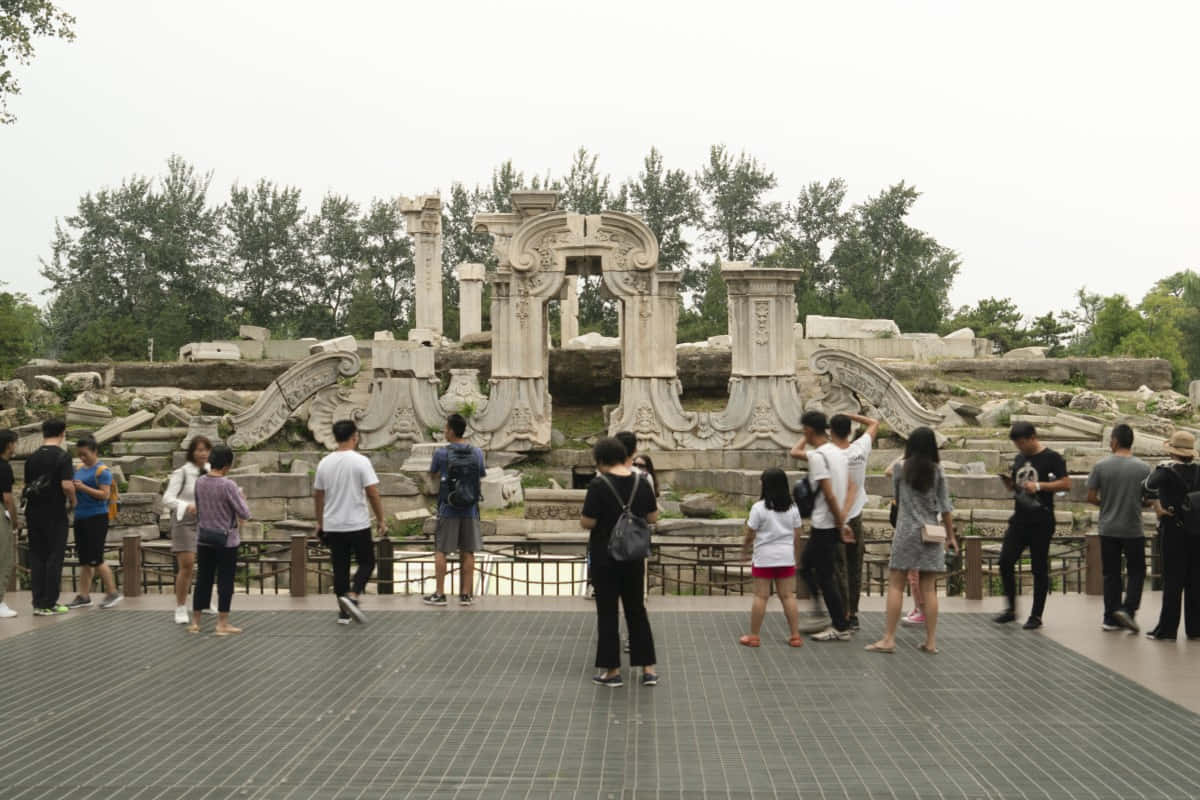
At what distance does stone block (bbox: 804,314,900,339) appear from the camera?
1373 inches

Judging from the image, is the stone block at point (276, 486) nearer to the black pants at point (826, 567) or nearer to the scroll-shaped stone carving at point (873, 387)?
the scroll-shaped stone carving at point (873, 387)

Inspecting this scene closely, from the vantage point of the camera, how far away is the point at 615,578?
23.6 feet

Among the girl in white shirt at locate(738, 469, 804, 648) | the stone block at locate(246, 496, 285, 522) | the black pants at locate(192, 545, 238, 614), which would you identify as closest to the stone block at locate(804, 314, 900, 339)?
the stone block at locate(246, 496, 285, 522)

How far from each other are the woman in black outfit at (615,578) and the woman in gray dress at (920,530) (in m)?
1.88

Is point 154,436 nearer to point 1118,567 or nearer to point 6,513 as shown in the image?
point 6,513

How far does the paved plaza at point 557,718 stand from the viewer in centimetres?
522

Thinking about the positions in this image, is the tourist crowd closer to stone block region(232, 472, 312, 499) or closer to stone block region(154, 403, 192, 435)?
stone block region(232, 472, 312, 499)

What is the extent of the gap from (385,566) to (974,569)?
5365 millimetres

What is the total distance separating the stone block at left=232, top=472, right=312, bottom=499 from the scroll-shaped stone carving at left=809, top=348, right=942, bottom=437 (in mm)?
8856

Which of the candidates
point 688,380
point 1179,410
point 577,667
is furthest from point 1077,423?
point 577,667

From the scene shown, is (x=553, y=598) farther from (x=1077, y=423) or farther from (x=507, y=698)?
(x=1077, y=423)

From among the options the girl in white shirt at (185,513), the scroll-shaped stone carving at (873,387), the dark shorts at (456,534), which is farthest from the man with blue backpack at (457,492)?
the scroll-shaped stone carving at (873,387)

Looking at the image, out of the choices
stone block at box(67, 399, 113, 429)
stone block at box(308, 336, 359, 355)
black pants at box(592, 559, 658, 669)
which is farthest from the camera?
stone block at box(308, 336, 359, 355)

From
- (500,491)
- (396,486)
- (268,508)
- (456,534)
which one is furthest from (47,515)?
(396,486)
